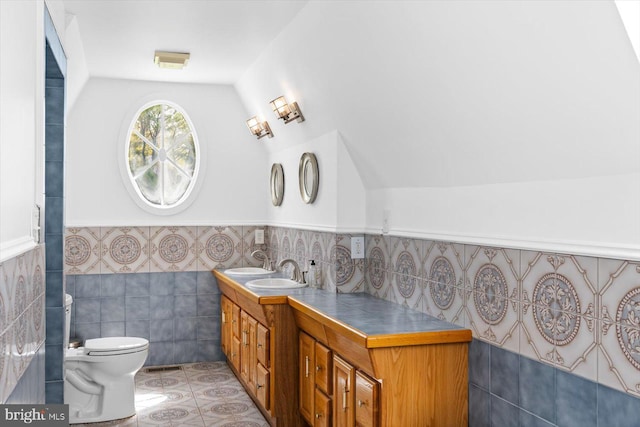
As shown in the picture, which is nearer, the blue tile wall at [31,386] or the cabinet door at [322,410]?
the blue tile wall at [31,386]

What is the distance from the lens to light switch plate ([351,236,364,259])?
13.3 feet

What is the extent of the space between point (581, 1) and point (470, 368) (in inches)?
64.7

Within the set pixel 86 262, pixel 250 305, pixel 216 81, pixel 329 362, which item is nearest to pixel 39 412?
pixel 329 362

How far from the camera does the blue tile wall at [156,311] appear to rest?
5.30m

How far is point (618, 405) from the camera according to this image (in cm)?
196

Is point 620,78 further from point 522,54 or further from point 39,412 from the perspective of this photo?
point 39,412

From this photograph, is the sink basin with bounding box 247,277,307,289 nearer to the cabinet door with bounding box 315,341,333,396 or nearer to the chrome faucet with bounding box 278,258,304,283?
the chrome faucet with bounding box 278,258,304,283

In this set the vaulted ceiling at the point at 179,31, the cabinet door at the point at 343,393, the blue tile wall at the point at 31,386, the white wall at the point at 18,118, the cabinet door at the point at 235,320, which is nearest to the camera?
the white wall at the point at 18,118

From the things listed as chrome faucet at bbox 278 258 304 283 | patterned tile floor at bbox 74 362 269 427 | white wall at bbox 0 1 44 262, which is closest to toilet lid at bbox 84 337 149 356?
patterned tile floor at bbox 74 362 269 427

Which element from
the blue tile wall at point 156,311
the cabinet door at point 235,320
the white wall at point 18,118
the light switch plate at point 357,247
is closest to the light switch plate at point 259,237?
the blue tile wall at point 156,311

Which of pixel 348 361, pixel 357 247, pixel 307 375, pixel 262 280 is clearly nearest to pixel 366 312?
pixel 348 361

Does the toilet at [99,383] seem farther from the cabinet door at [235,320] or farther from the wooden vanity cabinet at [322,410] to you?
the wooden vanity cabinet at [322,410]

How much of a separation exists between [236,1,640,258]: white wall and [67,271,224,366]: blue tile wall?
2.34m

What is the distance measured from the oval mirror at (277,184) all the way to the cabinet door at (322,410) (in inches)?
84.9
